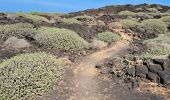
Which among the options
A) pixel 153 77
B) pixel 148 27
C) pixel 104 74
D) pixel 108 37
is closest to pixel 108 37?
pixel 108 37

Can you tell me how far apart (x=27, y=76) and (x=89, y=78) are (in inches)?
112

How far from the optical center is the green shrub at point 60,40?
21.3 m

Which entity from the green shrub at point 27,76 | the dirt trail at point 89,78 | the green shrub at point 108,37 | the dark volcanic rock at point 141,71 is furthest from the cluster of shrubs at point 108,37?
the dark volcanic rock at point 141,71

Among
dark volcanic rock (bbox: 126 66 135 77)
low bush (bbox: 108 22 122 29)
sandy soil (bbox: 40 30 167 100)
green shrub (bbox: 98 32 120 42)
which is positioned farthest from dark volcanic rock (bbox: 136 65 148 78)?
low bush (bbox: 108 22 122 29)

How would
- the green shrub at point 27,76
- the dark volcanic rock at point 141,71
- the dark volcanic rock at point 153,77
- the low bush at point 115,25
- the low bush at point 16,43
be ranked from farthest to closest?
the low bush at point 115,25 < the low bush at point 16,43 < the dark volcanic rock at point 141,71 < the dark volcanic rock at point 153,77 < the green shrub at point 27,76

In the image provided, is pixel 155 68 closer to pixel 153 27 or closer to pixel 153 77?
pixel 153 77

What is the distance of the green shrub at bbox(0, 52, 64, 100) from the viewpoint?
49.0 feet

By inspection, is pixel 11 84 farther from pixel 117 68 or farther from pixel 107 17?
pixel 107 17

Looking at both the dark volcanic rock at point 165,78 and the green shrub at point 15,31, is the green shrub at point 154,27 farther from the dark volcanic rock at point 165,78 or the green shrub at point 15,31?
the dark volcanic rock at point 165,78

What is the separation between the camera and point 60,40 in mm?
21594

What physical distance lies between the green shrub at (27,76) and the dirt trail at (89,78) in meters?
0.94

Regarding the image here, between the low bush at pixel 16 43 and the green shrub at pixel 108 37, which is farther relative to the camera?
the green shrub at pixel 108 37

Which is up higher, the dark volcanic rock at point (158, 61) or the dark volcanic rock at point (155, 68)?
the dark volcanic rock at point (158, 61)

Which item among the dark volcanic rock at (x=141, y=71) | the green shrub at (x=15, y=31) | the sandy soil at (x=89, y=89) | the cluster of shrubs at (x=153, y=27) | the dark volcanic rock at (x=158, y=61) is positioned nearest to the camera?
the sandy soil at (x=89, y=89)
